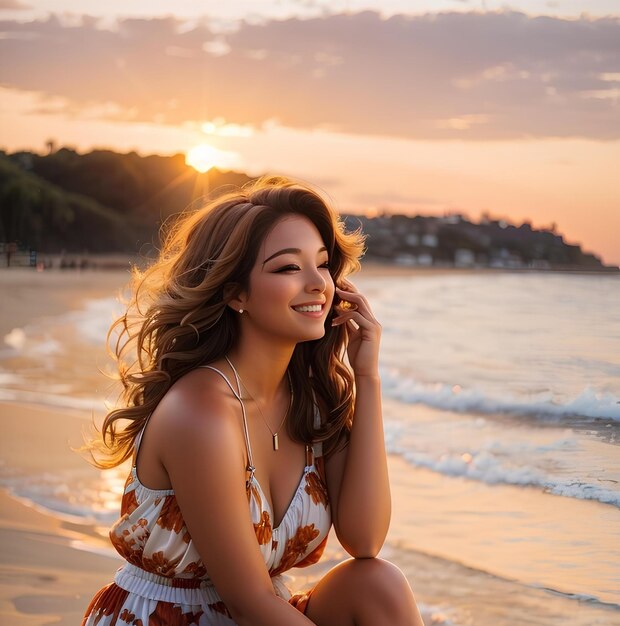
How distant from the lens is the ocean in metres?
3.97

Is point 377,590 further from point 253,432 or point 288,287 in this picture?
point 288,287

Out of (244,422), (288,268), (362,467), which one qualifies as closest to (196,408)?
(244,422)

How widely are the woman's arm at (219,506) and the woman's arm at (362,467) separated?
0.36 m

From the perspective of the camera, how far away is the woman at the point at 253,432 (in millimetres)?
2068

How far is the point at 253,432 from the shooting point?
2.33m

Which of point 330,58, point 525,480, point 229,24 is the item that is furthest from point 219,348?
point 330,58

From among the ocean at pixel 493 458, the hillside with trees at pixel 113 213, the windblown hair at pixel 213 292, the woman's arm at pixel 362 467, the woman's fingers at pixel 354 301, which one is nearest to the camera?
the windblown hair at pixel 213 292

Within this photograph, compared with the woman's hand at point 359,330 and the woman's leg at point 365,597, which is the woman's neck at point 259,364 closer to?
the woman's hand at point 359,330

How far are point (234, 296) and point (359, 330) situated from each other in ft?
1.26

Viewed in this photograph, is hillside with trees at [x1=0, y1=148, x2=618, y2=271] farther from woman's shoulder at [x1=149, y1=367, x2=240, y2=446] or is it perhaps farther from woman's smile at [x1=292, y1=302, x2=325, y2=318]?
woman's shoulder at [x1=149, y1=367, x2=240, y2=446]

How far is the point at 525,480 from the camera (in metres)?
5.71

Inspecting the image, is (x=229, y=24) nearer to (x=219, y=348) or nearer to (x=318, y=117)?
(x=318, y=117)

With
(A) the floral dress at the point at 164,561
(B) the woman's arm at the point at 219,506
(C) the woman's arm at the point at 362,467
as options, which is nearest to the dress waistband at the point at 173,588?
(A) the floral dress at the point at 164,561

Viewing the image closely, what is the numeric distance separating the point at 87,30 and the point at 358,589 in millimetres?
19394
